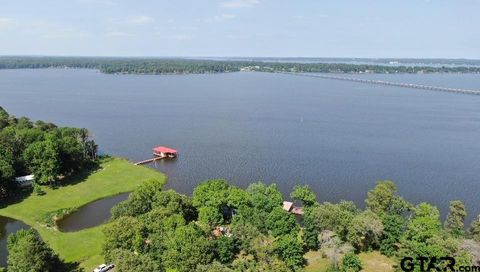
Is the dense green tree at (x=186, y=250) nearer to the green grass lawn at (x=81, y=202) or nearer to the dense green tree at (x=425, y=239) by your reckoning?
the green grass lawn at (x=81, y=202)

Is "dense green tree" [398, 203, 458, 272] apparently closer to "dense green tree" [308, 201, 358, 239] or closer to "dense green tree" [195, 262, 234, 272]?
"dense green tree" [308, 201, 358, 239]

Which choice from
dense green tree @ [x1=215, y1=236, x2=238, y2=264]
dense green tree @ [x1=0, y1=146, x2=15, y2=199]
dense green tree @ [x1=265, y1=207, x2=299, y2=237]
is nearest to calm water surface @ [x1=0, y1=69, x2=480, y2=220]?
dense green tree @ [x1=265, y1=207, x2=299, y2=237]

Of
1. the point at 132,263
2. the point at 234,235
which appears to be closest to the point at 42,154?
the point at 132,263

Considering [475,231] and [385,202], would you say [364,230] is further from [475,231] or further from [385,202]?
[475,231]

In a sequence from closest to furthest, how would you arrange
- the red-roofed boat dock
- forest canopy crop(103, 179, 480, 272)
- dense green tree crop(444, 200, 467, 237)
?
forest canopy crop(103, 179, 480, 272), dense green tree crop(444, 200, 467, 237), the red-roofed boat dock

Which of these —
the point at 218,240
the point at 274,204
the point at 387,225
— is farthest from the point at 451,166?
the point at 218,240
